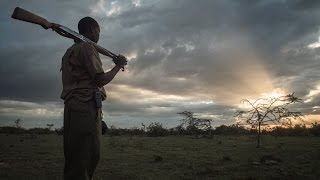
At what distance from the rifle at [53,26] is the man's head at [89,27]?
10 centimetres

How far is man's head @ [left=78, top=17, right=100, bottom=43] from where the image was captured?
4867mm

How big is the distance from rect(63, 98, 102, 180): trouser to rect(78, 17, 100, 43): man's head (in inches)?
31.2

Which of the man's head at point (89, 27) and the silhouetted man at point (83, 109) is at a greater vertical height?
the man's head at point (89, 27)

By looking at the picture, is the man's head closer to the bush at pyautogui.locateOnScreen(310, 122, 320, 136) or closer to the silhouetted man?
the silhouetted man

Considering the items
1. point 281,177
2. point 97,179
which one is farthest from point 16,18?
point 281,177

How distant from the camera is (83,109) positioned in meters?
4.50

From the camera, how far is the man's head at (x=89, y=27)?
192 inches

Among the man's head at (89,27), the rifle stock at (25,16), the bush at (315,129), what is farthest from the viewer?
the bush at (315,129)

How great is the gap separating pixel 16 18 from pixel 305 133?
Result: 34.1 meters

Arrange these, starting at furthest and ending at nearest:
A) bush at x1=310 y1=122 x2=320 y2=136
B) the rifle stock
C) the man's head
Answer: bush at x1=310 y1=122 x2=320 y2=136 → the man's head → the rifle stock

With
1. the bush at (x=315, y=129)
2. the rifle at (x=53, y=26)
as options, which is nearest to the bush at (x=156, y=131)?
the bush at (x=315, y=129)

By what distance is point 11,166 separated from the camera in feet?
41.5

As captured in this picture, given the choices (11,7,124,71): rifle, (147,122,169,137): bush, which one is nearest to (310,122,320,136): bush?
(147,122,169,137): bush

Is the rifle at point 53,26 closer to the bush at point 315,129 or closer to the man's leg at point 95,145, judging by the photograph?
the man's leg at point 95,145
